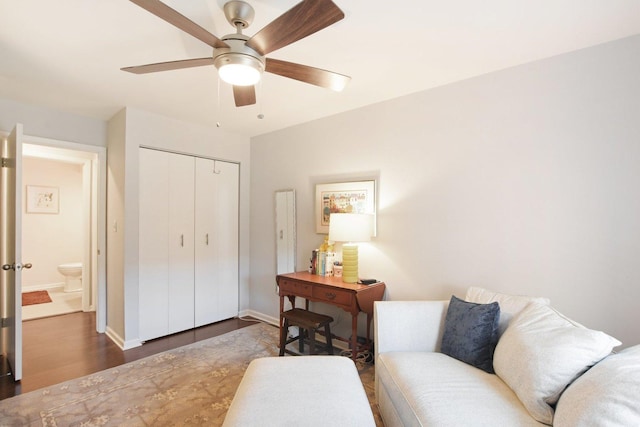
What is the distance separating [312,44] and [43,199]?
586 centimetres

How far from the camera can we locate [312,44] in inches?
77.2

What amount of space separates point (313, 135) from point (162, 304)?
8.08 feet

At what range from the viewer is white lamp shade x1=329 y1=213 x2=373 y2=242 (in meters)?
2.70

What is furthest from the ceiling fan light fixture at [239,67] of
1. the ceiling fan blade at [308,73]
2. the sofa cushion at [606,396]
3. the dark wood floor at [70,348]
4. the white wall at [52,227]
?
the white wall at [52,227]

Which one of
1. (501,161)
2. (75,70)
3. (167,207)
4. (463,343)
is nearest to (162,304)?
(167,207)

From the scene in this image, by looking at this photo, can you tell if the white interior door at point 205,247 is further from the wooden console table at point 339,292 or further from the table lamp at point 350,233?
the table lamp at point 350,233

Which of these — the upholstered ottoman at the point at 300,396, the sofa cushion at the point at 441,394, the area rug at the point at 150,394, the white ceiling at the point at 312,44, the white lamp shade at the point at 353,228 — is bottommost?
the area rug at the point at 150,394

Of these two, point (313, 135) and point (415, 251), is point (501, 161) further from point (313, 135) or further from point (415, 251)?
point (313, 135)

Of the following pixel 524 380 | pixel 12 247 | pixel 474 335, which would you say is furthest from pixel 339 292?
pixel 12 247

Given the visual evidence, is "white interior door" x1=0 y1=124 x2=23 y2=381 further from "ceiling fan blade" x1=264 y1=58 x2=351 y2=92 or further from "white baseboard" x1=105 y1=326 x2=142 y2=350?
"ceiling fan blade" x1=264 y1=58 x2=351 y2=92

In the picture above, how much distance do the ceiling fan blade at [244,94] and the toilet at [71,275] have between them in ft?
16.1

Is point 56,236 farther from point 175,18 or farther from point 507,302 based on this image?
point 507,302

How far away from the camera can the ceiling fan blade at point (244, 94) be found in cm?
196

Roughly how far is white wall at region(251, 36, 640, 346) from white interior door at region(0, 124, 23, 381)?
2629 mm
